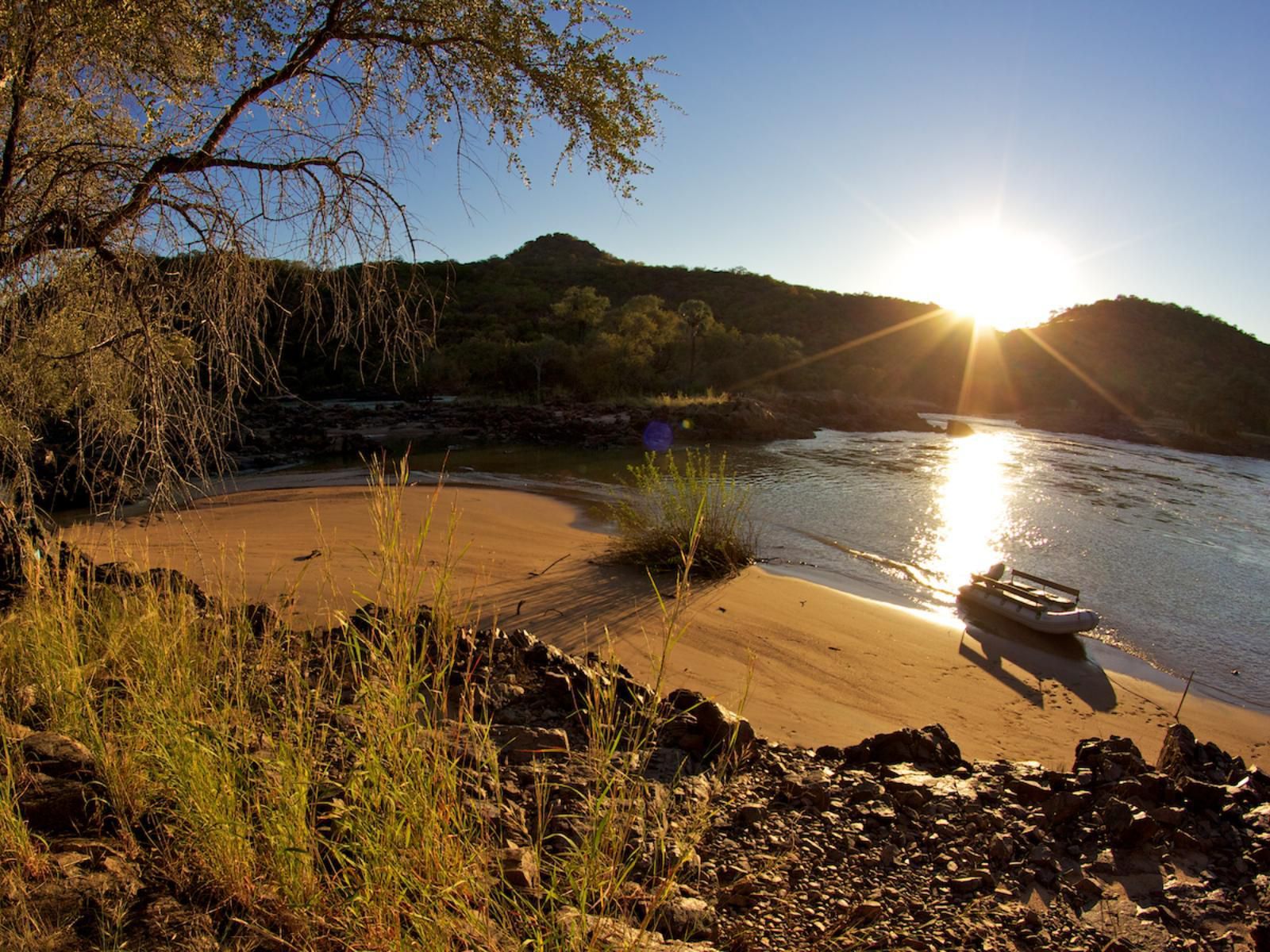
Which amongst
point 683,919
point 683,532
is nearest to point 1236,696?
point 683,532

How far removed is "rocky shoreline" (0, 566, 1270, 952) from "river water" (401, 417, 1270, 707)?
206 inches

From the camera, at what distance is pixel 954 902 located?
253 centimetres

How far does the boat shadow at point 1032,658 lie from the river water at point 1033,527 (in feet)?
2.28

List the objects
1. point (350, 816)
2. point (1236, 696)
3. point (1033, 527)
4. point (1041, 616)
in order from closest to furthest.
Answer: point (350, 816) < point (1236, 696) < point (1041, 616) < point (1033, 527)

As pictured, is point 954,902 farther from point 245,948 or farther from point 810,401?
point 810,401

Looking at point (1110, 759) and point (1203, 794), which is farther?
point (1110, 759)

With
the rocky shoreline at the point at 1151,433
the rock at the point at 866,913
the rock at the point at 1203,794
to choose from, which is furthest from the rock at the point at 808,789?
the rocky shoreline at the point at 1151,433

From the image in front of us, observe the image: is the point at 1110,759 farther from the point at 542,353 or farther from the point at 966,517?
the point at 542,353

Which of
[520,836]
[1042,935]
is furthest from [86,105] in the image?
[1042,935]

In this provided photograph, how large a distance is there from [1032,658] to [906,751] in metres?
4.47

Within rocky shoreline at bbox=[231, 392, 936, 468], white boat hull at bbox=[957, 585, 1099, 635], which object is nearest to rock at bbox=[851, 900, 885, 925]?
white boat hull at bbox=[957, 585, 1099, 635]

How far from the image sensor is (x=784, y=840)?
2770 mm

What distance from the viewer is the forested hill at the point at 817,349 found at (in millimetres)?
41969

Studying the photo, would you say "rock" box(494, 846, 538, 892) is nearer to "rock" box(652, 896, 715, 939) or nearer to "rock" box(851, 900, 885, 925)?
"rock" box(652, 896, 715, 939)
